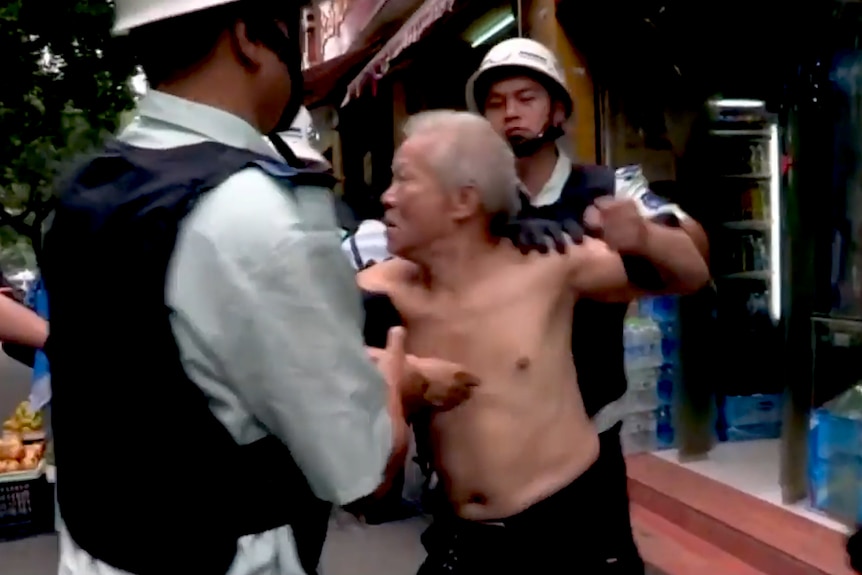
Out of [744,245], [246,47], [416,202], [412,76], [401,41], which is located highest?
[401,41]

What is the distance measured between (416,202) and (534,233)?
0.29 meters

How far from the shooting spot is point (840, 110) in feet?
16.6

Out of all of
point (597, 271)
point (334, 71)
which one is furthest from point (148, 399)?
point (334, 71)

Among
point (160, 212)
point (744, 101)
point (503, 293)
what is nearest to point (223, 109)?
point (160, 212)

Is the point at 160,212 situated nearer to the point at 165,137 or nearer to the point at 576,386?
the point at 165,137

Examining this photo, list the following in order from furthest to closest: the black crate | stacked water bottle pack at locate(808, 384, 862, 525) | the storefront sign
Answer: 1. the storefront sign
2. the black crate
3. stacked water bottle pack at locate(808, 384, 862, 525)

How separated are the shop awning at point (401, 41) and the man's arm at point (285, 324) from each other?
6529mm

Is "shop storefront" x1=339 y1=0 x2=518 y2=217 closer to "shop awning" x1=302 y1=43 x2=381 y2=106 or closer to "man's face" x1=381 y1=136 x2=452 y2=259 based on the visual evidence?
"shop awning" x1=302 y1=43 x2=381 y2=106

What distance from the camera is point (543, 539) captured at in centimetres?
233

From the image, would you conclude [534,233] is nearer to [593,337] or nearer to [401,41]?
[593,337]

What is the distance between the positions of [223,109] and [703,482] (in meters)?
4.88

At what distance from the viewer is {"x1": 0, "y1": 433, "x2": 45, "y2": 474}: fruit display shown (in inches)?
234

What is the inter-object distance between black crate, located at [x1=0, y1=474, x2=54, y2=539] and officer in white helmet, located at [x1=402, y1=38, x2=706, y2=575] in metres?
3.83

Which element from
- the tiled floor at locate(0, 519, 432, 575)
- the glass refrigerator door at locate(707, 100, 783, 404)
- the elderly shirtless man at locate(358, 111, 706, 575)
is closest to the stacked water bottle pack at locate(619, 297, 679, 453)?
the glass refrigerator door at locate(707, 100, 783, 404)
